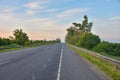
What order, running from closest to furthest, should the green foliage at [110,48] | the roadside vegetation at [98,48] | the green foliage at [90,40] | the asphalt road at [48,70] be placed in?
the asphalt road at [48,70], the roadside vegetation at [98,48], the green foliage at [110,48], the green foliage at [90,40]

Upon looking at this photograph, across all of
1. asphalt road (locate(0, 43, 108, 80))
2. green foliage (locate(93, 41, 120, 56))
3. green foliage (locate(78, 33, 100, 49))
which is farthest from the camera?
green foliage (locate(78, 33, 100, 49))

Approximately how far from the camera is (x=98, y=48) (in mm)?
53031

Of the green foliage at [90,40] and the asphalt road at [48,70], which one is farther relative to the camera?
the green foliage at [90,40]

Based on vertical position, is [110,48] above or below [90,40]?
below

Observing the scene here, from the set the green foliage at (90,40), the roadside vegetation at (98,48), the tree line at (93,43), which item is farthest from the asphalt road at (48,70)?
the green foliage at (90,40)

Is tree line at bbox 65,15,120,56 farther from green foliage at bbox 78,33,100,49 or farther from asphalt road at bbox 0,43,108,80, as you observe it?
asphalt road at bbox 0,43,108,80

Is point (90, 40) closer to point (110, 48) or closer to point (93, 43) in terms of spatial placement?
point (93, 43)

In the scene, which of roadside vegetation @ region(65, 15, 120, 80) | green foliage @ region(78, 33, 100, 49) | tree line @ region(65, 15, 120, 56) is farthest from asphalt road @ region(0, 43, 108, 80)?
green foliage @ region(78, 33, 100, 49)

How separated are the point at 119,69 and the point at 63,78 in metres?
5.18

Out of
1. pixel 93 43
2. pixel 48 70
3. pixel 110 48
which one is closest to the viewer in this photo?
pixel 48 70

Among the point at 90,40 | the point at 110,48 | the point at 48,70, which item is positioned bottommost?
the point at 48,70

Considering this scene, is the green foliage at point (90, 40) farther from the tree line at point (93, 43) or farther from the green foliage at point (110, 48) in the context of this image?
the green foliage at point (110, 48)

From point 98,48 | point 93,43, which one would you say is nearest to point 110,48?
point 98,48

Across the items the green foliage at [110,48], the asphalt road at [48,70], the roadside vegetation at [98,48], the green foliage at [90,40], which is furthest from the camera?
the green foliage at [90,40]
